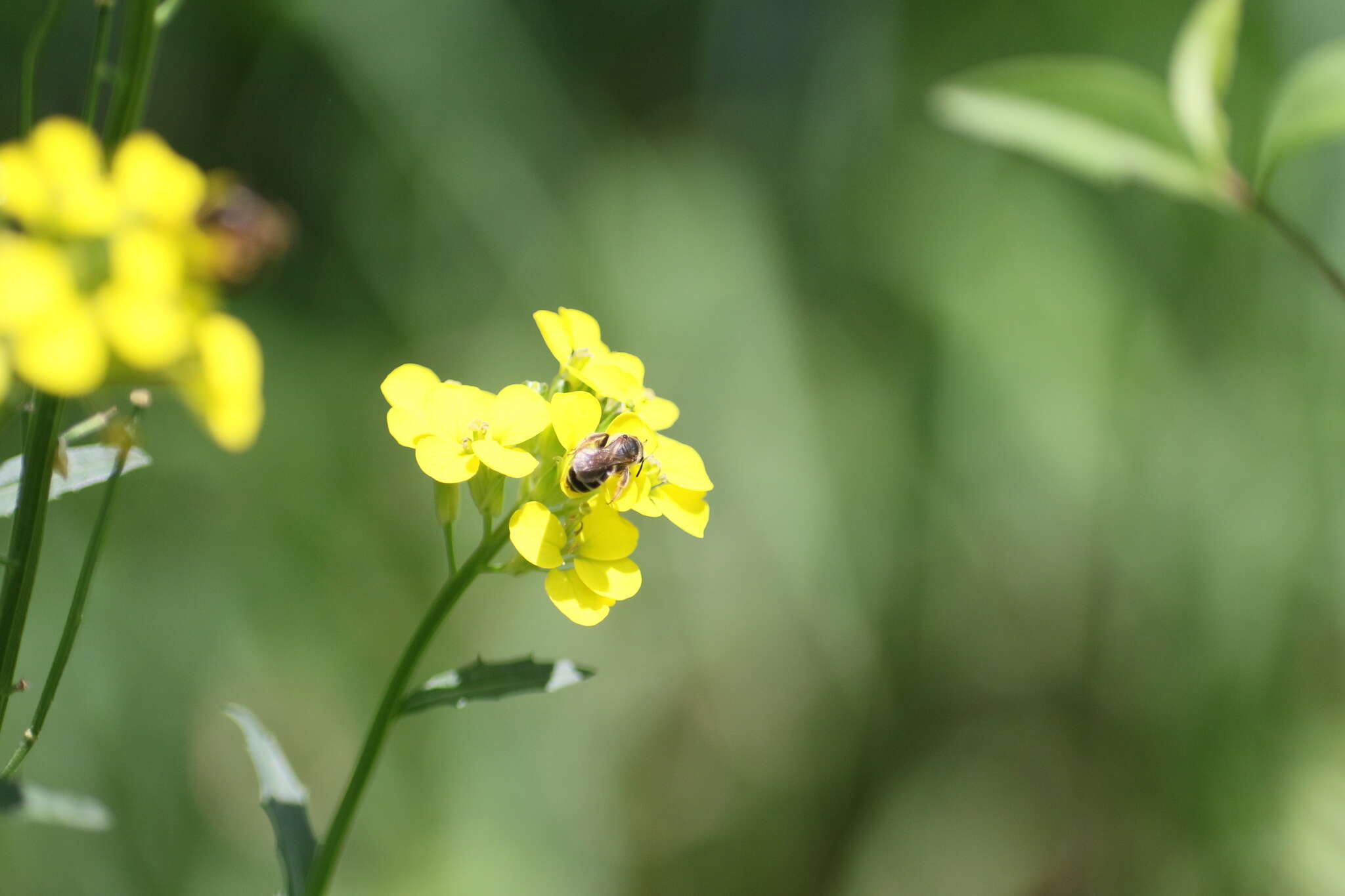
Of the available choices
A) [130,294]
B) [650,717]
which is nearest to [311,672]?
[650,717]

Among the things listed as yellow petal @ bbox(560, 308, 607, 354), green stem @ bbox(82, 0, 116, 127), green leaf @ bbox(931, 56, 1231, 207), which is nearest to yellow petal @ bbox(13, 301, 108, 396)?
green stem @ bbox(82, 0, 116, 127)

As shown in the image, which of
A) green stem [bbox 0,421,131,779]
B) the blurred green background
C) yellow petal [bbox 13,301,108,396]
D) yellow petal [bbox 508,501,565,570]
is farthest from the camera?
the blurred green background

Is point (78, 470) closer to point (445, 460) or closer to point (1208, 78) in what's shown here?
point (445, 460)

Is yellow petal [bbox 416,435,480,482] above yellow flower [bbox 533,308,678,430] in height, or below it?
below

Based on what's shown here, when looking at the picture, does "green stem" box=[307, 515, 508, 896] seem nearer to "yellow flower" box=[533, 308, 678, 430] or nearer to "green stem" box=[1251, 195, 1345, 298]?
"yellow flower" box=[533, 308, 678, 430]

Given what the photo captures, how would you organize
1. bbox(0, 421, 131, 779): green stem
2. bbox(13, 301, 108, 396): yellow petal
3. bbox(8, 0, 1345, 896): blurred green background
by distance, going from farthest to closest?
bbox(8, 0, 1345, 896): blurred green background
bbox(0, 421, 131, 779): green stem
bbox(13, 301, 108, 396): yellow petal

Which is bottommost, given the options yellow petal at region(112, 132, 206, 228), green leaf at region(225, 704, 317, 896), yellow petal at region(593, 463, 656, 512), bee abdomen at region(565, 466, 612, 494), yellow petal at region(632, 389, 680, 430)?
green leaf at region(225, 704, 317, 896)

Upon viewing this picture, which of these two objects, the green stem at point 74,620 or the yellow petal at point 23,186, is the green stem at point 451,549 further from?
the yellow petal at point 23,186
